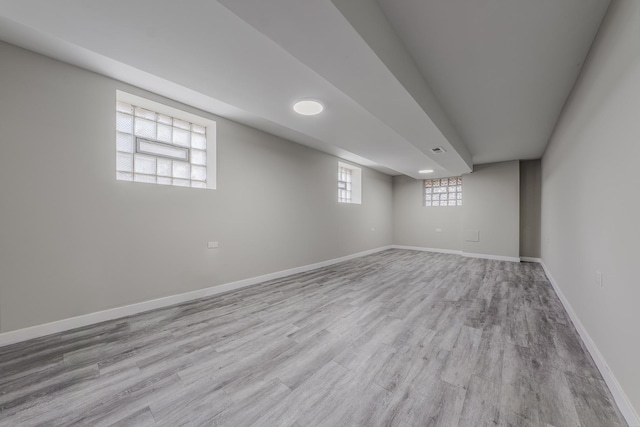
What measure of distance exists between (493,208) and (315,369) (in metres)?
7.04

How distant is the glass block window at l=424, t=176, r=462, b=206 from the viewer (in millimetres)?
7770

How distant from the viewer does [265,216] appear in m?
4.45

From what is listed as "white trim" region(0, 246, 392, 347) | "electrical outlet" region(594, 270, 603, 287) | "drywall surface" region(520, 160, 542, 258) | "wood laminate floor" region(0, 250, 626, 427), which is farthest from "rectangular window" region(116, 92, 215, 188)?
"drywall surface" region(520, 160, 542, 258)

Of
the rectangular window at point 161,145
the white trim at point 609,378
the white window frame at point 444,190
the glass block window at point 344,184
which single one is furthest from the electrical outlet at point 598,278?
the white window frame at point 444,190

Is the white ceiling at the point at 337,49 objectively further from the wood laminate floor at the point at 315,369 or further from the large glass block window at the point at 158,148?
the wood laminate floor at the point at 315,369

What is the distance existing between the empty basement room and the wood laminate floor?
0.06ft

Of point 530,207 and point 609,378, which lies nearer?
point 609,378

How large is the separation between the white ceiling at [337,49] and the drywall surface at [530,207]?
3.84m

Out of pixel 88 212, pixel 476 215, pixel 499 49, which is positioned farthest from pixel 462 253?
pixel 88 212

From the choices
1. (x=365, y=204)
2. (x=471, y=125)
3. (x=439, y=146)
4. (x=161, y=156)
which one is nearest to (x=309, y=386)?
(x=161, y=156)

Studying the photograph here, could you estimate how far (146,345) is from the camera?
7.28 ft

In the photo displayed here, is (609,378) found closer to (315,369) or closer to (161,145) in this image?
(315,369)

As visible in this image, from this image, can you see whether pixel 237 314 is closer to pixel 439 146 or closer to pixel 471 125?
pixel 439 146

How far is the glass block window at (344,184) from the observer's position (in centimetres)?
676
